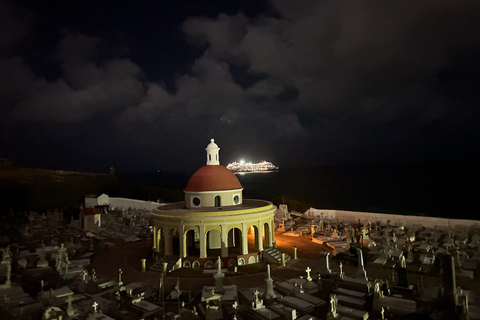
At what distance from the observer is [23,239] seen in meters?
23.4

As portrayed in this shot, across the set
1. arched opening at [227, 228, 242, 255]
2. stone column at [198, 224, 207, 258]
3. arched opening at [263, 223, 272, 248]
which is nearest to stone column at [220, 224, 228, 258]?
stone column at [198, 224, 207, 258]

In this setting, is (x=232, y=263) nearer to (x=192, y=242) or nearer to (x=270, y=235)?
(x=270, y=235)

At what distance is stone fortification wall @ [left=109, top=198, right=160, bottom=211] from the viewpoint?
3756 centimetres

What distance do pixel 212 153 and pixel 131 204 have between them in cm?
1820

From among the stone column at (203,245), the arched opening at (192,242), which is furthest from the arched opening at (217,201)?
the stone column at (203,245)

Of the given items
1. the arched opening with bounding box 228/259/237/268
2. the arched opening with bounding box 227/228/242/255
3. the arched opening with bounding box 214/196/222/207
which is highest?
the arched opening with bounding box 214/196/222/207

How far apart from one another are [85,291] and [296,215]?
23.9 m

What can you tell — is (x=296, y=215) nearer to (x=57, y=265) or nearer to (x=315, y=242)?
(x=315, y=242)

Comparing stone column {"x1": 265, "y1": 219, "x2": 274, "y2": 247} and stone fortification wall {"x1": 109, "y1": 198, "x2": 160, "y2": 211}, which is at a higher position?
stone fortification wall {"x1": 109, "y1": 198, "x2": 160, "y2": 211}

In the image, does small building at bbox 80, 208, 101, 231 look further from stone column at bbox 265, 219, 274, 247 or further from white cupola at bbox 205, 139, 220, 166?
stone column at bbox 265, 219, 274, 247

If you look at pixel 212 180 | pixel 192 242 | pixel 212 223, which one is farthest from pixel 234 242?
pixel 212 180

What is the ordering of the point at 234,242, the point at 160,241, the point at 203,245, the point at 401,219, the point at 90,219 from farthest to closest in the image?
1. the point at 90,219
2. the point at 401,219
3. the point at 234,242
4. the point at 160,241
5. the point at 203,245

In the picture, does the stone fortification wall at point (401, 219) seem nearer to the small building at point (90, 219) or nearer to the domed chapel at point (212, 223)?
the domed chapel at point (212, 223)

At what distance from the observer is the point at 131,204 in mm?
38938
